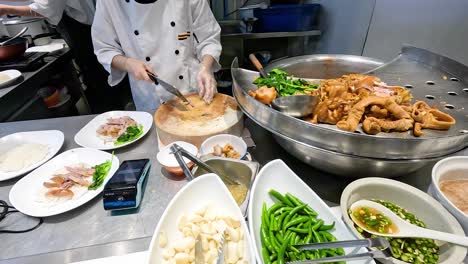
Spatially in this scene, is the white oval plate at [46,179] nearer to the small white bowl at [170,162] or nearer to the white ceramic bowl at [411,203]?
the small white bowl at [170,162]

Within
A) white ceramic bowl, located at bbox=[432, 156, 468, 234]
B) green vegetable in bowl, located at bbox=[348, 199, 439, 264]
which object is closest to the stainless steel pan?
green vegetable in bowl, located at bbox=[348, 199, 439, 264]

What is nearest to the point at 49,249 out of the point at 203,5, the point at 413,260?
the point at 413,260

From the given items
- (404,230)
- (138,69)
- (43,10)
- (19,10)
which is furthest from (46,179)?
(19,10)

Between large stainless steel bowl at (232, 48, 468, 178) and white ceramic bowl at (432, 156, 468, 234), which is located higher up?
large stainless steel bowl at (232, 48, 468, 178)

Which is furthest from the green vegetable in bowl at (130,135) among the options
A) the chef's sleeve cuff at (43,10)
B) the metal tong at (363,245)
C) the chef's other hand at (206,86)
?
the chef's sleeve cuff at (43,10)

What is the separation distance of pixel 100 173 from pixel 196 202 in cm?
61

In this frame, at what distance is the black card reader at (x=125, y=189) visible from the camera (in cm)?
99

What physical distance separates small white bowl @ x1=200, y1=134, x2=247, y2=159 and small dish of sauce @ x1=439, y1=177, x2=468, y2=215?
2.68 ft

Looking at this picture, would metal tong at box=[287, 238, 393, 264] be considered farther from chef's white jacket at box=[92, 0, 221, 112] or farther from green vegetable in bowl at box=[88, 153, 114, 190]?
chef's white jacket at box=[92, 0, 221, 112]

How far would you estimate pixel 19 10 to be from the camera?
2949 millimetres

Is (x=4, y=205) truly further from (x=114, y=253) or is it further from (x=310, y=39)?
(x=310, y=39)

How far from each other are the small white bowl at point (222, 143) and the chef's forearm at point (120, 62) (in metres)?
1.05

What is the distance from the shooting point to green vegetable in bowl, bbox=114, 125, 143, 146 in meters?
1.43

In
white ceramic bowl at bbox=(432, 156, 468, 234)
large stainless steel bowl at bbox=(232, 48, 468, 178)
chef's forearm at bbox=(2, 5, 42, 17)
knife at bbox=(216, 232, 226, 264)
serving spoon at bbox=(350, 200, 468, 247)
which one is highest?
chef's forearm at bbox=(2, 5, 42, 17)
